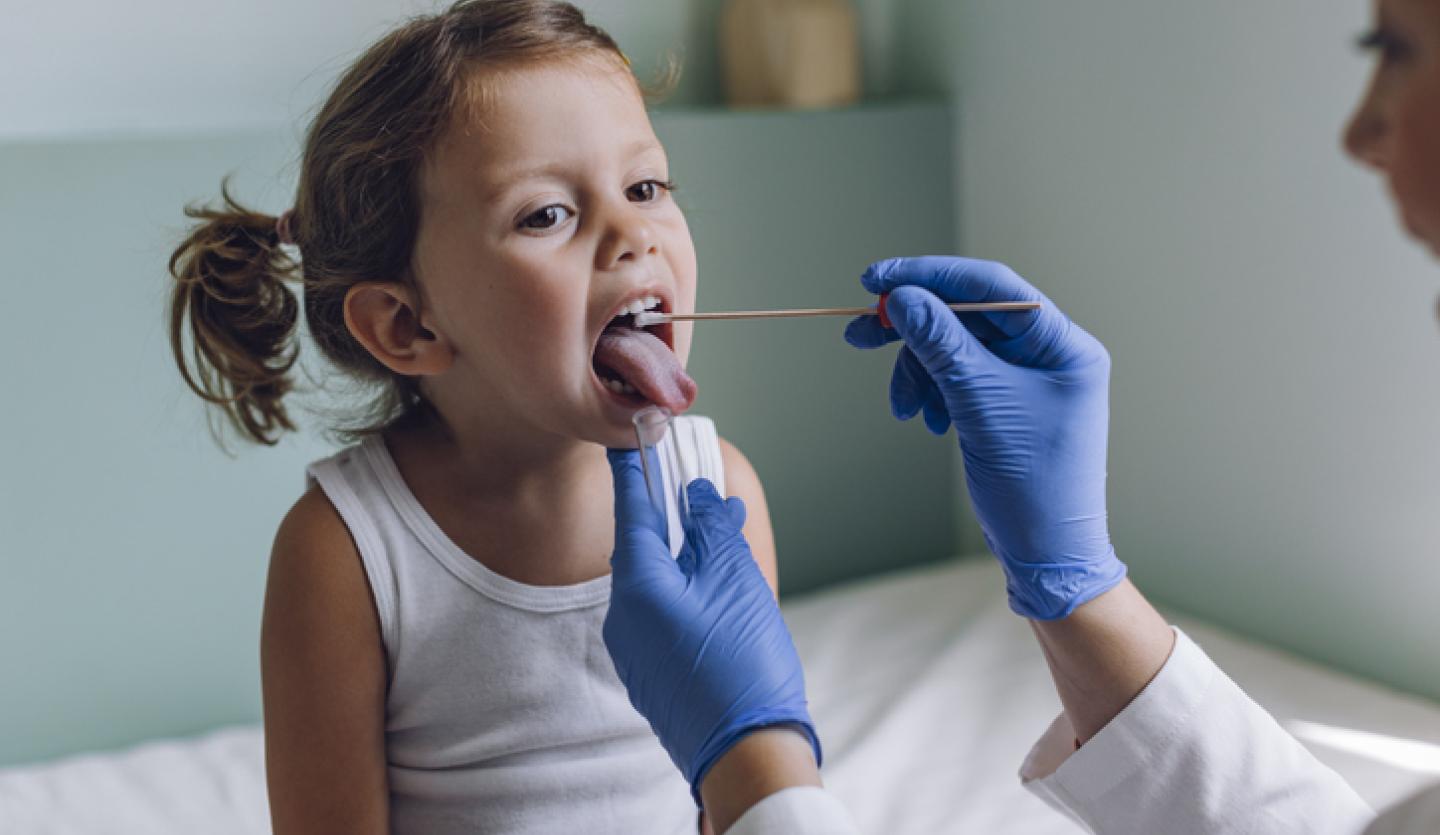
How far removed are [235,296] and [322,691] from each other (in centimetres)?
39

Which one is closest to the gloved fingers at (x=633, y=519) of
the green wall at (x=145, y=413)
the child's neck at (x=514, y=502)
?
the child's neck at (x=514, y=502)

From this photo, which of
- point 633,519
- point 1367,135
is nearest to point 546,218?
point 633,519

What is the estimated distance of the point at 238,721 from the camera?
6.55ft

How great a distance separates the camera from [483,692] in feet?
3.84

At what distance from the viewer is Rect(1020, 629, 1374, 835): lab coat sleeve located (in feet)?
3.39

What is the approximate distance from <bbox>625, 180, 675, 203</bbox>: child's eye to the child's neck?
23 cm

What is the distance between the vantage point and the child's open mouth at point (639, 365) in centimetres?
107

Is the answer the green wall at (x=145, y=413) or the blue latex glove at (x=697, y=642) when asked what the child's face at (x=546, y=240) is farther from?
the green wall at (x=145, y=413)

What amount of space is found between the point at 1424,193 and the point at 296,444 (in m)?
1.66

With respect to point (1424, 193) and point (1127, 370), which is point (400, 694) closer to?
point (1424, 193)

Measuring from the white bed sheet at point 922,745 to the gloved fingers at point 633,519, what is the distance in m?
0.62

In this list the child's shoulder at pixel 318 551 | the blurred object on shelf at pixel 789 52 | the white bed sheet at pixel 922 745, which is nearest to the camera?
the child's shoulder at pixel 318 551

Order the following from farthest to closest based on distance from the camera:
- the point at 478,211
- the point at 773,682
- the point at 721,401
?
1. the point at 721,401
2. the point at 478,211
3. the point at 773,682

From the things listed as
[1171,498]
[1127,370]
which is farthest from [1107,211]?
[1171,498]
